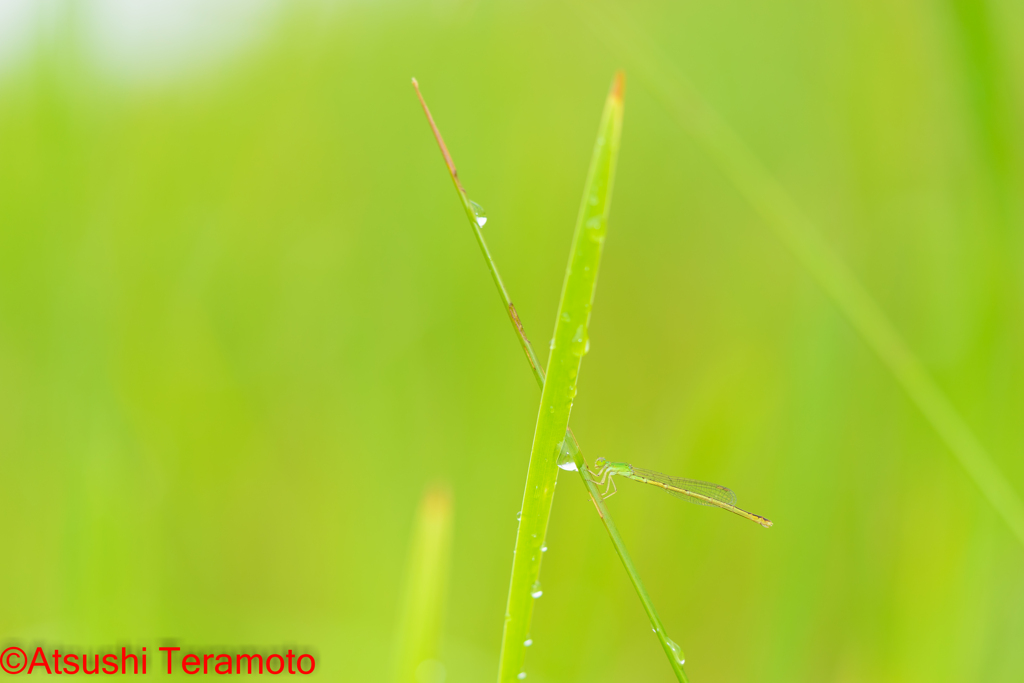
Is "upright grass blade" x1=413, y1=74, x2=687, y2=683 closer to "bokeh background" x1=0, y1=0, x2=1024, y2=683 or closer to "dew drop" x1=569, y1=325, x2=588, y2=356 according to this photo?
"dew drop" x1=569, y1=325, x2=588, y2=356

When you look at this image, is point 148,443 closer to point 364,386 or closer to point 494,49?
point 364,386

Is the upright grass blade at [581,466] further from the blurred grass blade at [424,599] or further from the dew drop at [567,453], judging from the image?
the blurred grass blade at [424,599]

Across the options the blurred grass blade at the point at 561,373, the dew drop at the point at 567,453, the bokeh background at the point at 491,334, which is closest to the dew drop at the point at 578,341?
the blurred grass blade at the point at 561,373

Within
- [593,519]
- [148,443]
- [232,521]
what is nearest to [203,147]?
[148,443]

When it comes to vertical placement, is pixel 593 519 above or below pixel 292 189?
below

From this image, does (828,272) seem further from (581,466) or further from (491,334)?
(491,334)

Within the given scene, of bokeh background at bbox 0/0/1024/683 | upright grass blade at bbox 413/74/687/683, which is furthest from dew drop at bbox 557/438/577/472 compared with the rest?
bokeh background at bbox 0/0/1024/683

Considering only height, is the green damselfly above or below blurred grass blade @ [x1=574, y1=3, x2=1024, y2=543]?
below
